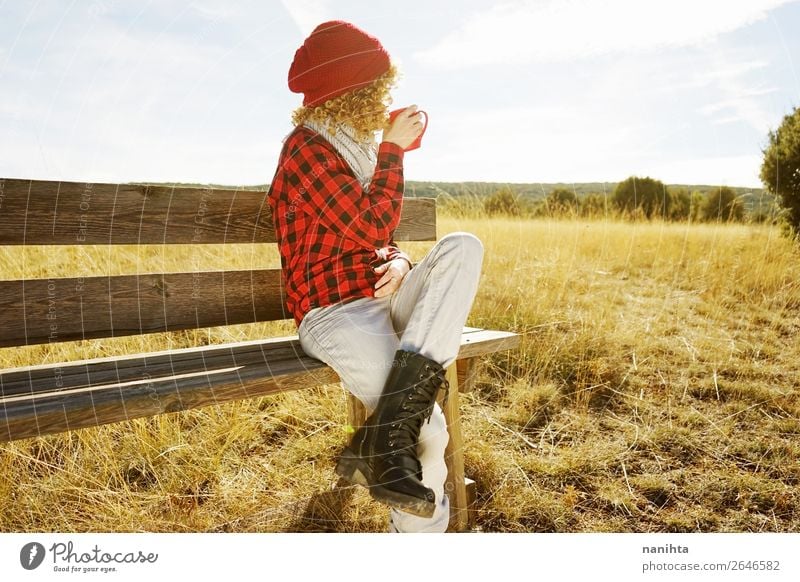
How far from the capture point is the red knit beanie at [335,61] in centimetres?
189

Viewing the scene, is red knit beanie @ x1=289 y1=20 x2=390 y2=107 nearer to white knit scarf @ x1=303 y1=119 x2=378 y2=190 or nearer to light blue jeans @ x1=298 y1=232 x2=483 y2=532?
white knit scarf @ x1=303 y1=119 x2=378 y2=190

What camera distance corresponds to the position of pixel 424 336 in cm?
172

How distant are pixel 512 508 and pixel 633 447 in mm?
637

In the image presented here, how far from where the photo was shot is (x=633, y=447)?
2.53 m

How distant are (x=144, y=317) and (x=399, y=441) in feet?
2.82

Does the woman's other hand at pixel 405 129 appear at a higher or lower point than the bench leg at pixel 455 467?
higher

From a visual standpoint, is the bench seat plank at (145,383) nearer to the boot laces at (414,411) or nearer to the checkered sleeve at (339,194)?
the boot laces at (414,411)

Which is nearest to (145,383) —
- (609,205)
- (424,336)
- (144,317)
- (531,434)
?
(144,317)

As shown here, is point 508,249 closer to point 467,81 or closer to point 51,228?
point 467,81

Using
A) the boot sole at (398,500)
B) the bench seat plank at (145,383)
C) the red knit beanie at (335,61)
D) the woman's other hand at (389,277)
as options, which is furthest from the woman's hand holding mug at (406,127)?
the boot sole at (398,500)

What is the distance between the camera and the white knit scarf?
1904 mm

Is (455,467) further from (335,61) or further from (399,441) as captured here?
(335,61)

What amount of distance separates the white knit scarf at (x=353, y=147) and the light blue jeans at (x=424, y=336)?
1.14 feet

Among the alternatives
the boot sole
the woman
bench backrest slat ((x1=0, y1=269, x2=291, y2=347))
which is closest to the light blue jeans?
the woman
